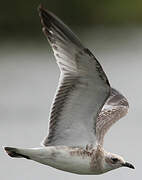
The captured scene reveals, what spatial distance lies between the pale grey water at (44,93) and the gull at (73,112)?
3.94 m

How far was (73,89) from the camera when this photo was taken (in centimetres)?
691

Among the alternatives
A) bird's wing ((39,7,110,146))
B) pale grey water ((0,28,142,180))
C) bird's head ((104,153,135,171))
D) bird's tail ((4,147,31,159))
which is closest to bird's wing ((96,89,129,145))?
bird's head ((104,153,135,171))

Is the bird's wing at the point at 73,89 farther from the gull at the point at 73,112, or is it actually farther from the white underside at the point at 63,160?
the white underside at the point at 63,160

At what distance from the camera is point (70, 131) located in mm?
7129

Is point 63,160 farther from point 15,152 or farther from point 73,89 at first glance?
point 73,89

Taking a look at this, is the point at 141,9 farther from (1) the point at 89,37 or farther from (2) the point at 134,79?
(2) the point at 134,79

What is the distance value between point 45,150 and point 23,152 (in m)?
0.20

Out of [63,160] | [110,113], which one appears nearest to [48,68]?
[110,113]

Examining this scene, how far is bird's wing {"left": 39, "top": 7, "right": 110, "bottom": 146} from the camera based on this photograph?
6.64 meters

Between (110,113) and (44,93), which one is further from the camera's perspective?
(44,93)

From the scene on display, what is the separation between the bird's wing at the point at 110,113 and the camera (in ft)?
25.3

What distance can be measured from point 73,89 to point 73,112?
0.22 m

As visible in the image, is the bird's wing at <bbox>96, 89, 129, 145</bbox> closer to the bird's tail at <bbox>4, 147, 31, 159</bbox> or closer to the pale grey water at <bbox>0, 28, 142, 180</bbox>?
the bird's tail at <bbox>4, 147, 31, 159</bbox>

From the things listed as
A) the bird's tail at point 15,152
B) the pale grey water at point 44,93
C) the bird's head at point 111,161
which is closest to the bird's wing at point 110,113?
the bird's head at point 111,161
